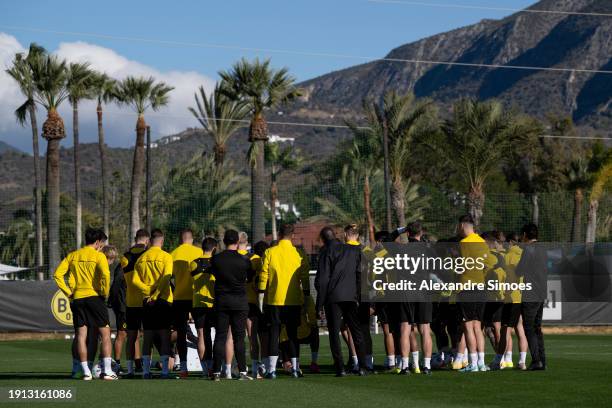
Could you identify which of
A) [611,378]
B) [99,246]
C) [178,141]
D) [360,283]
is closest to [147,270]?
[99,246]

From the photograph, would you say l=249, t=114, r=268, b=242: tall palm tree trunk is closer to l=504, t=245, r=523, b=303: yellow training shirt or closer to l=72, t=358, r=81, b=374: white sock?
l=504, t=245, r=523, b=303: yellow training shirt

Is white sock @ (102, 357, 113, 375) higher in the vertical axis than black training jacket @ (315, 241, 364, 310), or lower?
lower

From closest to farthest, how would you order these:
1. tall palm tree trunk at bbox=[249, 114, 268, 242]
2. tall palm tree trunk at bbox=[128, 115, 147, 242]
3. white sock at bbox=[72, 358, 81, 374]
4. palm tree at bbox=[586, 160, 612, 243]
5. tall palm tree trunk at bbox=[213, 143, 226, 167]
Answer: white sock at bbox=[72, 358, 81, 374], tall palm tree trunk at bbox=[249, 114, 268, 242], tall palm tree trunk at bbox=[128, 115, 147, 242], palm tree at bbox=[586, 160, 612, 243], tall palm tree trunk at bbox=[213, 143, 226, 167]

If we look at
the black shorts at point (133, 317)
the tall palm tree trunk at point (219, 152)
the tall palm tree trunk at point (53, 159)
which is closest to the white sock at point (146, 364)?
the black shorts at point (133, 317)

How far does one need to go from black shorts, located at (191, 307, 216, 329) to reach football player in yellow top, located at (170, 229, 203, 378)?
37 centimetres

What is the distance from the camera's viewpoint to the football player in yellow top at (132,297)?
16.7 meters

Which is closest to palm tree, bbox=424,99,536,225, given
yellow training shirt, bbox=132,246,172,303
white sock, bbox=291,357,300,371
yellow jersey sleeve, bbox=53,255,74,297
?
white sock, bbox=291,357,300,371

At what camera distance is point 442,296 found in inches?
675

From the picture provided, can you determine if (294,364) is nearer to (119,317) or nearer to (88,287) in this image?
(88,287)

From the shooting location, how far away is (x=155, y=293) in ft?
53.7

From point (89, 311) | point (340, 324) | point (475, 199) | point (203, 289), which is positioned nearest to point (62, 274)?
point (89, 311)

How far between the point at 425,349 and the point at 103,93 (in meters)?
38.5

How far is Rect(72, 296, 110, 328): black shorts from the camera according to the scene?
1588 cm

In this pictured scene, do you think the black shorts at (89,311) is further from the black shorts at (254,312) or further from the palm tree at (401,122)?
the palm tree at (401,122)
